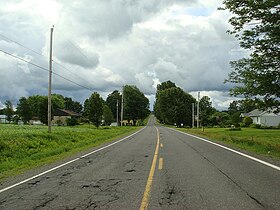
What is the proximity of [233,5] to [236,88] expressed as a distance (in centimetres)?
500

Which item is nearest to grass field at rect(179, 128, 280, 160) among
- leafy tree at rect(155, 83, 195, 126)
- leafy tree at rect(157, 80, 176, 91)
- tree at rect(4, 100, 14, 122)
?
leafy tree at rect(155, 83, 195, 126)

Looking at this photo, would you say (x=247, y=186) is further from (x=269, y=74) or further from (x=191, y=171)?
(x=269, y=74)

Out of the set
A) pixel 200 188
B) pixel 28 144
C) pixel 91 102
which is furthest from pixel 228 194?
pixel 91 102

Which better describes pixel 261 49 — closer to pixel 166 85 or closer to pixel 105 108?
pixel 105 108

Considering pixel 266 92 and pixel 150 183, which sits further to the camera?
pixel 266 92

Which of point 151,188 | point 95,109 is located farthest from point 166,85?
point 151,188

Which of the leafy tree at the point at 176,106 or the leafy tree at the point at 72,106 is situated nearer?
the leafy tree at the point at 176,106

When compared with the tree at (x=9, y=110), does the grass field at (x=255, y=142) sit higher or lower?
lower

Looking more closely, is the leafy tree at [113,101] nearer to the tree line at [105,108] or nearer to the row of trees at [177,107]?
the tree line at [105,108]

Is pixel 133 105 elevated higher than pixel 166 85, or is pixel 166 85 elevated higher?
pixel 166 85

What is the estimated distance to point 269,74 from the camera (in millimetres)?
18312

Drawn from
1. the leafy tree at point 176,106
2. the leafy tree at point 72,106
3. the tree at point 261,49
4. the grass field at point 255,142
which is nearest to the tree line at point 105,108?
the leafy tree at point 176,106

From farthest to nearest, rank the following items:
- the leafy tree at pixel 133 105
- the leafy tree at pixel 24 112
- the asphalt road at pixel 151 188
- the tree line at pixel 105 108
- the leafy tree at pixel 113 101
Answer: the leafy tree at pixel 113 101 → the leafy tree at pixel 133 105 → the leafy tree at pixel 24 112 → the tree line at pixel 105 108 → the asphalt road at pixel 151 188

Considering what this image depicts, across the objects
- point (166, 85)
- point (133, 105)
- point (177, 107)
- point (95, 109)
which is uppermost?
point (166, 85)
